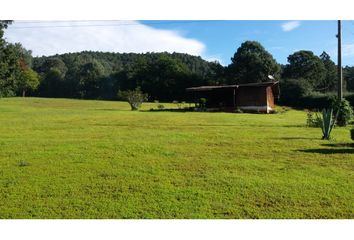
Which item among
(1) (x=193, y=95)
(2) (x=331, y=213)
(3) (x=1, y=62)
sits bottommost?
A: (2) (x=331, y=213)

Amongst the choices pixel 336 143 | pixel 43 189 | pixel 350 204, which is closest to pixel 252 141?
pixel 336 143

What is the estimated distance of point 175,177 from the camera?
23.5 ft

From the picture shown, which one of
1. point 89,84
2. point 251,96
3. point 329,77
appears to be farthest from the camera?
point 89,84

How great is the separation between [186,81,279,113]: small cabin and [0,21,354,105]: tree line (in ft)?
2.29

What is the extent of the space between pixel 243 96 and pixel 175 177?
77.1 feet

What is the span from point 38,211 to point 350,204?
474 centimetres

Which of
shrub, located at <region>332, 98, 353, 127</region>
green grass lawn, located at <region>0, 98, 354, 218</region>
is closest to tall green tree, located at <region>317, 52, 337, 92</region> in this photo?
shrub, located at <region>332, 98, 353, 127</region>

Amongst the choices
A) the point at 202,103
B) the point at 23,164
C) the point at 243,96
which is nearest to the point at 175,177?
the point at 23,164

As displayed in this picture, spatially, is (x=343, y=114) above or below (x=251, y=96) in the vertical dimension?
below

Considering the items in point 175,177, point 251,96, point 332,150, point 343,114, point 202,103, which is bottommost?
point 175,177

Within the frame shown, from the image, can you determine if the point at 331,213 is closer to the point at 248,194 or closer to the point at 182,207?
the point at 248,194

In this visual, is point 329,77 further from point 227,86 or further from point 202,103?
point 202,103

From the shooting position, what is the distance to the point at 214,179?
7000 mm

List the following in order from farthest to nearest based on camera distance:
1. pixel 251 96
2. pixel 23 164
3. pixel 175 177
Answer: pixel 251 96, pixel 23 164, pixel 175 177
